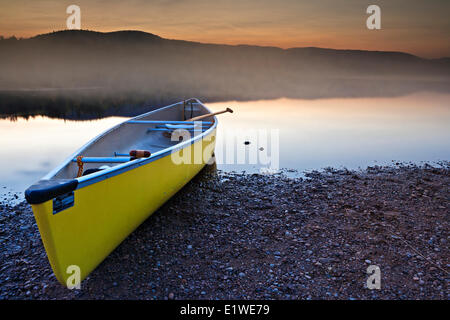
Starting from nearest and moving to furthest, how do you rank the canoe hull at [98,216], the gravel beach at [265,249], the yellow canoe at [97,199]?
the yellow canoe at [97,199], the canoe hull at [98,216], the gravel beach at [265,249]

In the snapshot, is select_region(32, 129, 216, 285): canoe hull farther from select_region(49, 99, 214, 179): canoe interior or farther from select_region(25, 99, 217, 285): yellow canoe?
select_region(49, 99, 214, 179): canoe interior

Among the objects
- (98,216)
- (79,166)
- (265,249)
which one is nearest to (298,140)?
(265,249)

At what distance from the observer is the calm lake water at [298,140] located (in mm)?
10406

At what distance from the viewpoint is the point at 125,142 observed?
7.92 meters

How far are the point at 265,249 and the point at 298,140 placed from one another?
10604 millimetres

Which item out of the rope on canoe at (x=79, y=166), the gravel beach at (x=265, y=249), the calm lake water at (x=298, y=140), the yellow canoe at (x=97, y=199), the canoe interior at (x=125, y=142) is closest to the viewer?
the yellow canoe at (x=97, y=199)

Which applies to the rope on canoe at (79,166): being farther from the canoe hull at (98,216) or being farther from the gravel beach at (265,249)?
the gravel beach at (265,249)

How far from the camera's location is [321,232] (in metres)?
5.45

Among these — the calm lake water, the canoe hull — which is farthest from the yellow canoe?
the calm lake water

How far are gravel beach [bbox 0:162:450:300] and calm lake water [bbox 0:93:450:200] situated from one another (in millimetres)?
2860

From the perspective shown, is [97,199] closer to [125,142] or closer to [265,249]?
[265,249]

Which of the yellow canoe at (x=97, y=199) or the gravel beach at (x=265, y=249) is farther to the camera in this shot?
the gravel beach at (x=265, y=249)

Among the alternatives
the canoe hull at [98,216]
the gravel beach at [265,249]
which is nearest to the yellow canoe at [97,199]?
the canoe hull at [98,216]

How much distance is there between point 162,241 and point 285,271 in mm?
2008
